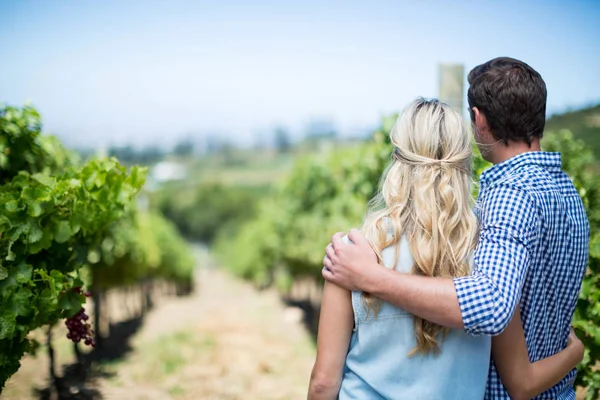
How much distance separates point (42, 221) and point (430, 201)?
247cm

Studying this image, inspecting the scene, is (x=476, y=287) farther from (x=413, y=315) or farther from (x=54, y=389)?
(x=54, y=389)

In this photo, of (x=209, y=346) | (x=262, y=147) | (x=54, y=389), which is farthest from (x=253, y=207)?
(x=54, y=389)

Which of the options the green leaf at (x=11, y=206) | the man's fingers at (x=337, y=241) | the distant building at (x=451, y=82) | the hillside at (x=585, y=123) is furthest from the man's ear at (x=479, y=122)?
the hillside at (x=585, y=123)

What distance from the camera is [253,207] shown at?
3772 inches

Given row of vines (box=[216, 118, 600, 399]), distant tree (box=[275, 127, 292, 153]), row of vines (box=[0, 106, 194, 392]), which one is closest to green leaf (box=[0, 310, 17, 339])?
row of vines (box=[0, 106, 194, 392])

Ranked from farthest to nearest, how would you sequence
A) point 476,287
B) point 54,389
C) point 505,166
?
1. point 54,389
2. point 505,166
3. point 476,287

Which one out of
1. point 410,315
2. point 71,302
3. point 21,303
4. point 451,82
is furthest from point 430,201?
point 71,302

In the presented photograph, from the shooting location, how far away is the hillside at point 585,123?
1359 cm

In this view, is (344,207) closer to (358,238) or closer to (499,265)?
(358,238)

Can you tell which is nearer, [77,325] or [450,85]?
[77,325]

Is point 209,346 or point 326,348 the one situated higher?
point 326,348

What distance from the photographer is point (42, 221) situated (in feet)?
10.5

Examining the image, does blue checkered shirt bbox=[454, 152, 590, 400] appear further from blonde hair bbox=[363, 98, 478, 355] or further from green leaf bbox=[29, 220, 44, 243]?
green leaf bbox=[29, 220, 44, 243]

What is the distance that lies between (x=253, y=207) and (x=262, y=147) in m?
50.8
